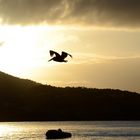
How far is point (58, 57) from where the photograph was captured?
6956cm

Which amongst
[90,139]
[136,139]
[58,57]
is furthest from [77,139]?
[58,57]

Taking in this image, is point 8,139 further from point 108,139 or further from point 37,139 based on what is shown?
point 108,139

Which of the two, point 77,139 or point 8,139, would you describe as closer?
point 77,139

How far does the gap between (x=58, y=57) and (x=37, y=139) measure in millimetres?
104405

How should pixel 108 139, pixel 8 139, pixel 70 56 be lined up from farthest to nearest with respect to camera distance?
1. pixel 8 139
2. pixel 108 139
3. pixel 70 56

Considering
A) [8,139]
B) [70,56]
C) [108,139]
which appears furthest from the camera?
[8,139]

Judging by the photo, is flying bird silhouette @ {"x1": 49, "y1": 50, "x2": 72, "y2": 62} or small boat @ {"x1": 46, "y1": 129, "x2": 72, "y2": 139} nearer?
flying bird silhouette @ {"x1": 49, "y1": 50, "x2": 72, "y2": 62}

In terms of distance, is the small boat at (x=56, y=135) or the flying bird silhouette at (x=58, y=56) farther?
the small boat at (x=56, y=135)

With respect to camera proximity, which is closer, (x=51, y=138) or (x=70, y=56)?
(x=70, y=56)

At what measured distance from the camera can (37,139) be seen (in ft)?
566

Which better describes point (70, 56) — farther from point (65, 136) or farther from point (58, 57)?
point (65, 136)

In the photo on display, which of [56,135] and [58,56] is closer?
[58,56]

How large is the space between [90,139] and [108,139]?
15.7ft

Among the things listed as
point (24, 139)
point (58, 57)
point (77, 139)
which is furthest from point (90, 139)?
point (58, 57)
